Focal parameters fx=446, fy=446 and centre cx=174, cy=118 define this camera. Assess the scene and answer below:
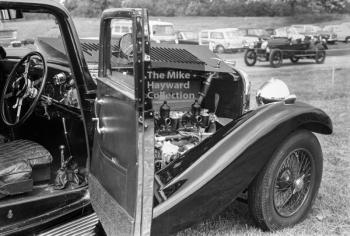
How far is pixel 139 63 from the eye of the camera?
216cm

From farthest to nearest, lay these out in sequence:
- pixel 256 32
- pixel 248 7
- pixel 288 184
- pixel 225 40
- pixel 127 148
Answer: pixel 248 7 → pixel 256 32 → pixel 225 40 → pixel 288 184 → pixel 127 148

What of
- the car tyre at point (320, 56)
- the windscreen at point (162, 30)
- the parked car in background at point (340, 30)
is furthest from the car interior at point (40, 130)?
the parked car in background at point (340, 30)

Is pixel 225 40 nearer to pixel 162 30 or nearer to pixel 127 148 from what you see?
pixel 162 30

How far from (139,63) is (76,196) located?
1116 mm

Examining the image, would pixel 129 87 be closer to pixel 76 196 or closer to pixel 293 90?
pixel 76 196

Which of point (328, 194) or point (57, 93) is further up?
point (57, 93)

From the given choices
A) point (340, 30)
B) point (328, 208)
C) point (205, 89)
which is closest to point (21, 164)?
point (205, 89)

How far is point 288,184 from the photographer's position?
3.23 metres

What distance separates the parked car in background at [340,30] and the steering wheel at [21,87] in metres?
28.5

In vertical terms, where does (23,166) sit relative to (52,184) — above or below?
above

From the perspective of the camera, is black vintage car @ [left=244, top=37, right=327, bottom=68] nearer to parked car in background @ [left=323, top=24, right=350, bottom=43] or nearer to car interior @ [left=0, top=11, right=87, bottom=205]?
parked car in background @ [left=323, top=24, right=350, bottom=43]

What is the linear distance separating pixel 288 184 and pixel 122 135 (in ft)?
4.65

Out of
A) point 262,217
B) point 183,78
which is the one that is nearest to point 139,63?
point 262,217

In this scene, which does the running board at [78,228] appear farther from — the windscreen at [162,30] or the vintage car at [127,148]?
the windscreen at [162,30]
